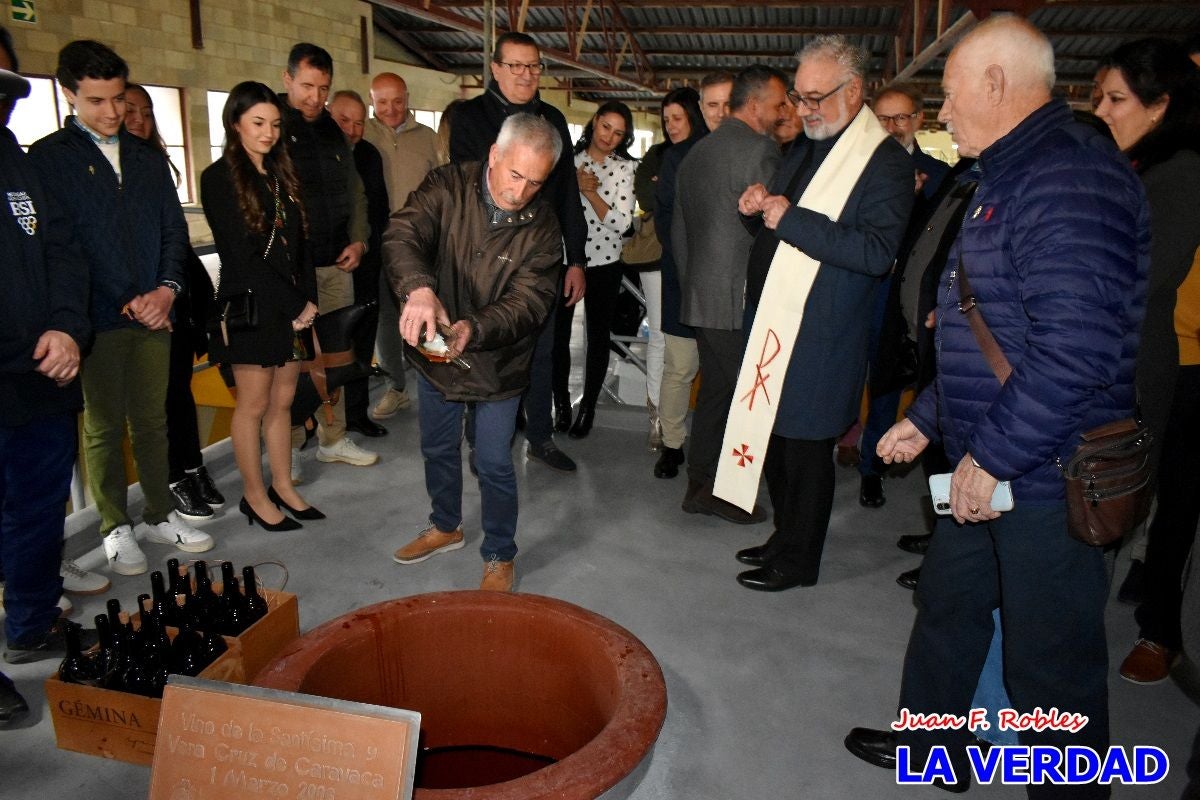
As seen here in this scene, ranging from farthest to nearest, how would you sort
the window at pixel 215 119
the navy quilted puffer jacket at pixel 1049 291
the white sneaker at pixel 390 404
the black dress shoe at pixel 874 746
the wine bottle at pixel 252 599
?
the window at pixel 215 119 → the white sneaker at pixel 390 404 → the wine bottle at pixel 252 599 → the black dress shoe at pixel 874 746 → the navy quilted puffer jacket at pixel 1049 291

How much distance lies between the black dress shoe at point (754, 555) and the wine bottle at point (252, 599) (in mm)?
1699

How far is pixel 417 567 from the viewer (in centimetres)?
318

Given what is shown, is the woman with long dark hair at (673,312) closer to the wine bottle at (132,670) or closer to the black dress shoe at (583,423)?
the black dress shoe at (583,423)

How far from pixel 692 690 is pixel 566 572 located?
0.83 metres

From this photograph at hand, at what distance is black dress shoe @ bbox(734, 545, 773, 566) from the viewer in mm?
3221

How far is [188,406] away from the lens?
3549 mm

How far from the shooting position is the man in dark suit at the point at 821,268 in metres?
2.56

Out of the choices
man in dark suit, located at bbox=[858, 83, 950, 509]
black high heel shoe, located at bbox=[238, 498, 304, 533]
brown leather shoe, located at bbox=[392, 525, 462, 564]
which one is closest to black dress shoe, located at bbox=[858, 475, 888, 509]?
man in dark suit, located at bbox=[858, 83, 950, 509]

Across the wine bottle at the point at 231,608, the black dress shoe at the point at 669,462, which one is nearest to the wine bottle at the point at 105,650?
the wine bottle at the point at 231,608

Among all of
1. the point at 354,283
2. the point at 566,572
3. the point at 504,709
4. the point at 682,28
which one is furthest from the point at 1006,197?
the point at 682,28

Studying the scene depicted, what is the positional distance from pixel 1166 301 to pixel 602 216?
2656 mm

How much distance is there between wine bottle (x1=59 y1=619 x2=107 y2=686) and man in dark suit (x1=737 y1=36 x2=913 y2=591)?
199 cm

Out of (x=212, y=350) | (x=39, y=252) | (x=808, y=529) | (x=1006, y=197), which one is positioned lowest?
(x=808, y=529)

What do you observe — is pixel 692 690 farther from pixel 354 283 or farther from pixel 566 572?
pixel 354 283
